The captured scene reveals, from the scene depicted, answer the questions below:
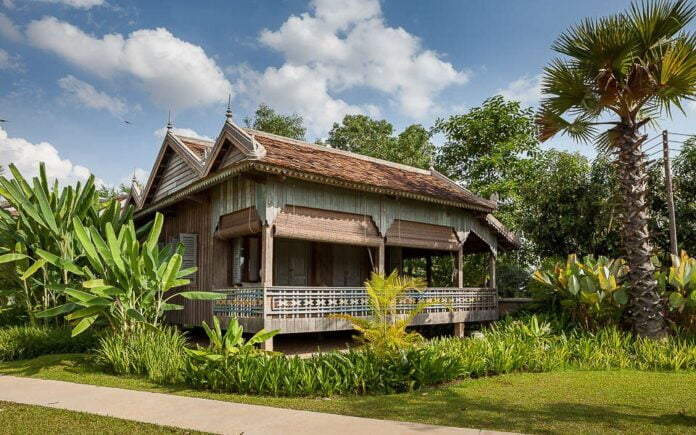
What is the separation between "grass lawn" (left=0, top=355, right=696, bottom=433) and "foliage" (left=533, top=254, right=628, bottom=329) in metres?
2.71

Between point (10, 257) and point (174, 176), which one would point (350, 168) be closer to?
point (174, 176)

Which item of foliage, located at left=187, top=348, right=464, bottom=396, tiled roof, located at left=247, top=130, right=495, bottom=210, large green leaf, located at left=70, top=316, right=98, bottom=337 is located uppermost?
tiled roof, located at left=247, top=130, right=495, bottom=210

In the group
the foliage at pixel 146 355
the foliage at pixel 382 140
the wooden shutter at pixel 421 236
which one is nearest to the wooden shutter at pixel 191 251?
the foliage at pixel 146 355

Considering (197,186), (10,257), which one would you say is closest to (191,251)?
(197,186)

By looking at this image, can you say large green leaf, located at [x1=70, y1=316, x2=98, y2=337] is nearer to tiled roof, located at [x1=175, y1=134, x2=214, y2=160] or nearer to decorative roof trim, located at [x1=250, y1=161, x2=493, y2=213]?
decorative roof trim, located at [x1=250, y1=161, x2=493, y2=213]

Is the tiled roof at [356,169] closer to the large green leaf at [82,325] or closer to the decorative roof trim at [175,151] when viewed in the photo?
the decorative roof trim at [175,151]

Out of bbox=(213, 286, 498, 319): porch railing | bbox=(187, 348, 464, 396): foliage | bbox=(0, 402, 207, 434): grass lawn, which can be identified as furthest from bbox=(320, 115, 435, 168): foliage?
bbox=(0, 402, 207, 434): grass lawn

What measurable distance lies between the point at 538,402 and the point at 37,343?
10.1m

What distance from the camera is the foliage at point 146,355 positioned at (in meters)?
8.63

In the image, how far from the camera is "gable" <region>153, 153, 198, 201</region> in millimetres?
15224

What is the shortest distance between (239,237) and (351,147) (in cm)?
2082

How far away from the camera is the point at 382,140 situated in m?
33.4

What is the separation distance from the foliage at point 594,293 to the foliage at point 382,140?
789 inches

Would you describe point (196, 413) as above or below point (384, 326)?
below
